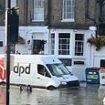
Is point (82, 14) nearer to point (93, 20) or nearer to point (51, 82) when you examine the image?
point (93, 20)

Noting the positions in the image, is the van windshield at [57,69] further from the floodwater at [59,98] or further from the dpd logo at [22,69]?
the floodwater at [59,98]

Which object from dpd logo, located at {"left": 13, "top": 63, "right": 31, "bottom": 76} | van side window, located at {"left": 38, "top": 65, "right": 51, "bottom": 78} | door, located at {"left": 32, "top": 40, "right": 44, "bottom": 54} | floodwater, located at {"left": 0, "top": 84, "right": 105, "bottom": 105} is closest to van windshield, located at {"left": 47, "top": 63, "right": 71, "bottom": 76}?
van side window, located at {"left": 38, "top": 65, "right": 51, "bottom": 78}

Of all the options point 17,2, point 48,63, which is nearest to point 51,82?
point 48,63

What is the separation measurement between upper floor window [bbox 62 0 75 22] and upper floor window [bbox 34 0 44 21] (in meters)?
2.12

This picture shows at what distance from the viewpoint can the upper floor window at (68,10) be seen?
5172 cm

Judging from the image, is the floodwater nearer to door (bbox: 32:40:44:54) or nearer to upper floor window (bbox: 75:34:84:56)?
upper floor window (bbox: 75:34:84:56)

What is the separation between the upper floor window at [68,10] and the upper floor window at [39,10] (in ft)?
6.96

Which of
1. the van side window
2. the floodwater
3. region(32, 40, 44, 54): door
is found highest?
region(32, 40, 44, 54): door

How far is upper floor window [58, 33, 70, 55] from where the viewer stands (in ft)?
169

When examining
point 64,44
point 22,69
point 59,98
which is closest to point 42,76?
point 22,69

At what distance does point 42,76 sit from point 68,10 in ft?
37.0

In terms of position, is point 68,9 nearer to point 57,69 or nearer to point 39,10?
point 39,10

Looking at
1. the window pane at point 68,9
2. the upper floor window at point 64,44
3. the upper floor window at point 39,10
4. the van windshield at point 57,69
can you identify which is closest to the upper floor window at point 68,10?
the window pane at point 68,9

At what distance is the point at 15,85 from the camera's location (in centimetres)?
4447
